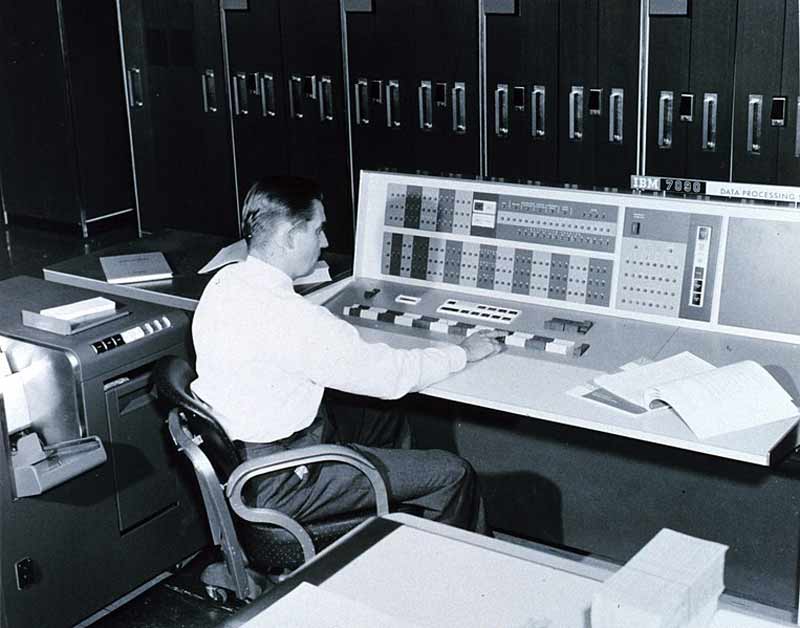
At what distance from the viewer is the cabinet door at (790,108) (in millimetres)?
4137

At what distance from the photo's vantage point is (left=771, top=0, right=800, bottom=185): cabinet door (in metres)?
4.14

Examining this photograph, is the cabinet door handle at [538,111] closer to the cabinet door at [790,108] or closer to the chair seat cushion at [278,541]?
the cabinet door at [790,108]

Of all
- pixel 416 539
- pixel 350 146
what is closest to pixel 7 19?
pixel 350 146

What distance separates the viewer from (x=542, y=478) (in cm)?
312

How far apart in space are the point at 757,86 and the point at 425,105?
5.05ft

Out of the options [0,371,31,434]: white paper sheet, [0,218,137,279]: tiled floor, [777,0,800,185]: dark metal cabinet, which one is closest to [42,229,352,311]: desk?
[0,371,31,434]: white paper sheet

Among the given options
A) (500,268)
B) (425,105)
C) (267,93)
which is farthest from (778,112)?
(267,93)

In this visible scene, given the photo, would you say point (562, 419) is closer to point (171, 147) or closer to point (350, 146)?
point (350, 146)

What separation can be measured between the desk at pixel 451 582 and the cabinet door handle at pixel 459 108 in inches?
140

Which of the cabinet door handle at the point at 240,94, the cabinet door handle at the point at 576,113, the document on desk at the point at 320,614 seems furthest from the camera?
the cabinet door handle at the point at 240,94

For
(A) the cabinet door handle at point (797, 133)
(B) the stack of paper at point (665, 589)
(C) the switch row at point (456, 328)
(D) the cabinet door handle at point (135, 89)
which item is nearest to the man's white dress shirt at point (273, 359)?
(C) the switch row at point (456, 328)

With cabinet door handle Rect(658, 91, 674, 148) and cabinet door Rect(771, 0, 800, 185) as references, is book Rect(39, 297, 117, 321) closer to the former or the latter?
cabinet door handle Rect(658, 91, 674, 148)

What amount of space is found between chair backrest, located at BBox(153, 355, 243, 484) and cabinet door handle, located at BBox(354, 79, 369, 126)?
3123 mm

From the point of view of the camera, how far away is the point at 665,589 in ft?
3.76
